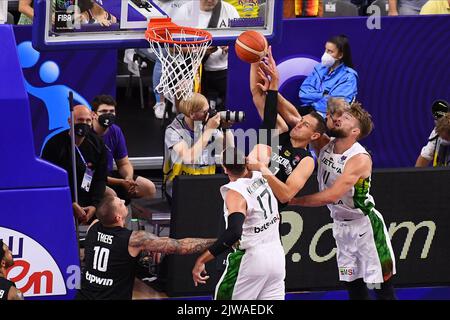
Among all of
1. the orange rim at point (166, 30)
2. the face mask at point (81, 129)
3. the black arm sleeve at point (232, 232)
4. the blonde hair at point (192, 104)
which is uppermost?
the orange rim at point (166, 30)

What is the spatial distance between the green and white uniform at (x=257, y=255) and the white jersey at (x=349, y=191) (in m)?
1.04

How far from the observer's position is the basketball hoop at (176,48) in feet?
34.2

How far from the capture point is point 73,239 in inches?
371

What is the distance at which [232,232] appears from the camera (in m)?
8.83

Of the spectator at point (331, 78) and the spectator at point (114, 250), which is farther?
the spectator at point (331, 78)

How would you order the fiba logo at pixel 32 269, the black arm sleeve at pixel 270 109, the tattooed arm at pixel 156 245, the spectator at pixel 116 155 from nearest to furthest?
the tattooed arm at pixel 156 245, the fiba logo at pixel 32 269, the black arm sleeve at pixel 270 109, the spectator at pixel 116 155

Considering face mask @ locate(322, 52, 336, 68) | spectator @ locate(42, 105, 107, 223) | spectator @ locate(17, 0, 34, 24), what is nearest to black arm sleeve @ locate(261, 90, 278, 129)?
spectator @ locate(42, 105, 107, 223)

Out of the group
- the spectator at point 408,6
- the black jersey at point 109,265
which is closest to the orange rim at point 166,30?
the black jersey at point 109,265

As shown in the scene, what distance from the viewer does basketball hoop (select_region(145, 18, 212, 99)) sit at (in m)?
10.4

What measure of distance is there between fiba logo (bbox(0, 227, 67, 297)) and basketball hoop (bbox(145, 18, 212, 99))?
2.00 metres

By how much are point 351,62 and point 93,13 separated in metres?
3.83

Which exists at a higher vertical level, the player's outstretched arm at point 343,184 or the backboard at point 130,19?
the backboard at point 130,19

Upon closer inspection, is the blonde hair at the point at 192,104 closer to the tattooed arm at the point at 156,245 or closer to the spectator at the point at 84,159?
the spectator at the point at 84,159
